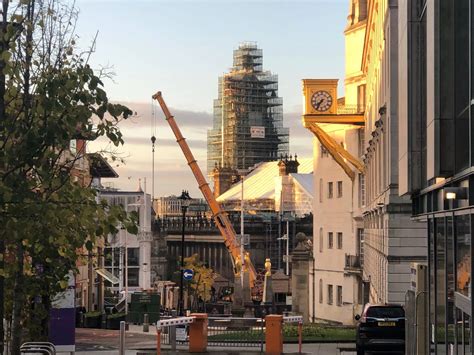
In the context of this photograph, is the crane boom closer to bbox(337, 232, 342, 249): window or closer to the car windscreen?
bbox(337, 232, 342, 249): window

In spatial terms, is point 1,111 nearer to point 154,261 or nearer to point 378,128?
point 378,128

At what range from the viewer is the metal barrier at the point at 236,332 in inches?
1244

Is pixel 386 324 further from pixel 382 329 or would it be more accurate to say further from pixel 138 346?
pixel 138 346

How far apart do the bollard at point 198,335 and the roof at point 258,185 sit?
132325 mm

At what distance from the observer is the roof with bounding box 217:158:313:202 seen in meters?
164

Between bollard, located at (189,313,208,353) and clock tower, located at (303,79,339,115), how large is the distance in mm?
30597

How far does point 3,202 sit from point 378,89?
1282 inches

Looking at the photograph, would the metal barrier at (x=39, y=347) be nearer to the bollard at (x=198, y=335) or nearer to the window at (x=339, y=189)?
the bollard at (x=198, y=335)

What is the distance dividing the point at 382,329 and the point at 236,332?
8.56 metres

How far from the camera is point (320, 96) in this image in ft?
Answer: 195

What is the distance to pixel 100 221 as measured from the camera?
35.9 feet

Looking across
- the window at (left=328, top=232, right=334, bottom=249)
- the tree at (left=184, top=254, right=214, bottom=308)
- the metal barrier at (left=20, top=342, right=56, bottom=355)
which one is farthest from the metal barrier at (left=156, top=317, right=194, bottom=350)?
the tree at (left=184, top=254, right=214, bottom=308)

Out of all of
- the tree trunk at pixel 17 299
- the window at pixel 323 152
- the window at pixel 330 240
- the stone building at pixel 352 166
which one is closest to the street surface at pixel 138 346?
the stone building at pixel 352 166

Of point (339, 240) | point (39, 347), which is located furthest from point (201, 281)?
point (39, 347)
